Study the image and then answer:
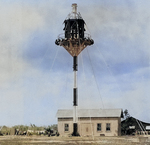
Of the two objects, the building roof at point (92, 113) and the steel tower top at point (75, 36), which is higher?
the steel tower top at point (75, 36)

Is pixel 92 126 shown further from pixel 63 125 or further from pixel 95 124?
pixel 63 125

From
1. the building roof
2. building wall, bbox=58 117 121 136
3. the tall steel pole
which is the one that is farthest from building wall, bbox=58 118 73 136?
the tall steel pole

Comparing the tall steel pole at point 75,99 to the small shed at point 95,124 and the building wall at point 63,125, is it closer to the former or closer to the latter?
the small shed at point 95,124

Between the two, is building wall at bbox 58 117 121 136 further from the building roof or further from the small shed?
the building roof

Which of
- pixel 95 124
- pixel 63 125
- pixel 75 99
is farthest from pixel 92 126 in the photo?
pixel 75 99

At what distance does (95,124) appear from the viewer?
47562 millimetres

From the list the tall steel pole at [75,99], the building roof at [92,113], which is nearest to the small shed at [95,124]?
the building roof at [92,113]

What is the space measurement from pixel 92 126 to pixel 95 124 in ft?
1.78

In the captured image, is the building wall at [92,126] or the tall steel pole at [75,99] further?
the building wall at [92,126]

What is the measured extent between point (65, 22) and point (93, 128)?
16.4 m

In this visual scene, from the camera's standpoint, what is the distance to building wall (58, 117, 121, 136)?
47.2m

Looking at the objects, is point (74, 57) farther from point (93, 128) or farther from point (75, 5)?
point (93, 128)

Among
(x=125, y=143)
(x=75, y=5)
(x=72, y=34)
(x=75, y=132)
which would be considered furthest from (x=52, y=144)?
(x=75, y=5)

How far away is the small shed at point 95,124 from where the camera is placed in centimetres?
4719
